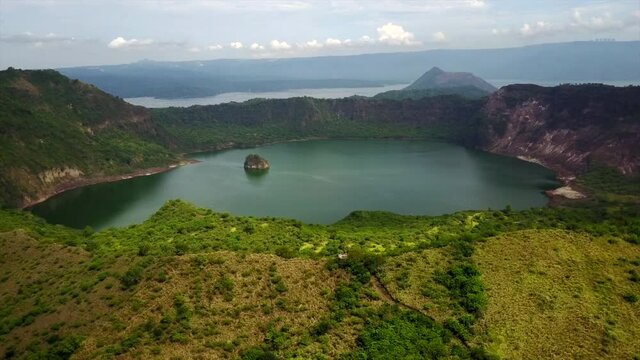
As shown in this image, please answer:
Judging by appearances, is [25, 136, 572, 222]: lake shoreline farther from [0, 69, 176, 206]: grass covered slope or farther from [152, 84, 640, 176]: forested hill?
[152, 84, 640, 176]: forested hill

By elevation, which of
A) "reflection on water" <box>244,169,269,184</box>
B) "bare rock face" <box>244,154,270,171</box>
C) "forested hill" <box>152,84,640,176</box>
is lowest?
"reflection on water" <box>244,169,269,184</box>

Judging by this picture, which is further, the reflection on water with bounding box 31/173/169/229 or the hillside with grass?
the reflection on water with bounding box 31/173/169/229

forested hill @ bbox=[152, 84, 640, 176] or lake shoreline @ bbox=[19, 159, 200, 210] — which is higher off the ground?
forested hill @ bbox=[152, 84, 640, 176]

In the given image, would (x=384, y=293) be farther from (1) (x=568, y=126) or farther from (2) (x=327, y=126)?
(2) (x=327, y=126)

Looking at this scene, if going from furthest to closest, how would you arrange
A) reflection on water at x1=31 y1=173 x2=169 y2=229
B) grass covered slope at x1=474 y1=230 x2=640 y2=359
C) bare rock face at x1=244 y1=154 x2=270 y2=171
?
1. bare rock face at x1=244 y1=154 x2=270 y2=171
2. reflection on water at x1=31 y1=173 x2=169 y2=229
3. grass covered slope at x1=474 y1=230 x2=640 y2=359

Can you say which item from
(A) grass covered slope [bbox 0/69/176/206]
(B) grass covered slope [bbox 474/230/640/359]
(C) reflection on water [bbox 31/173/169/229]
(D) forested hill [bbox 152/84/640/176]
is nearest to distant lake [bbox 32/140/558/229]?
(C) reflection on water [bbox 31/173/169/229]

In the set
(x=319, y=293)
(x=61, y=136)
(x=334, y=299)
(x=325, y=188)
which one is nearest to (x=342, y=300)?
(x=334, y=299)
